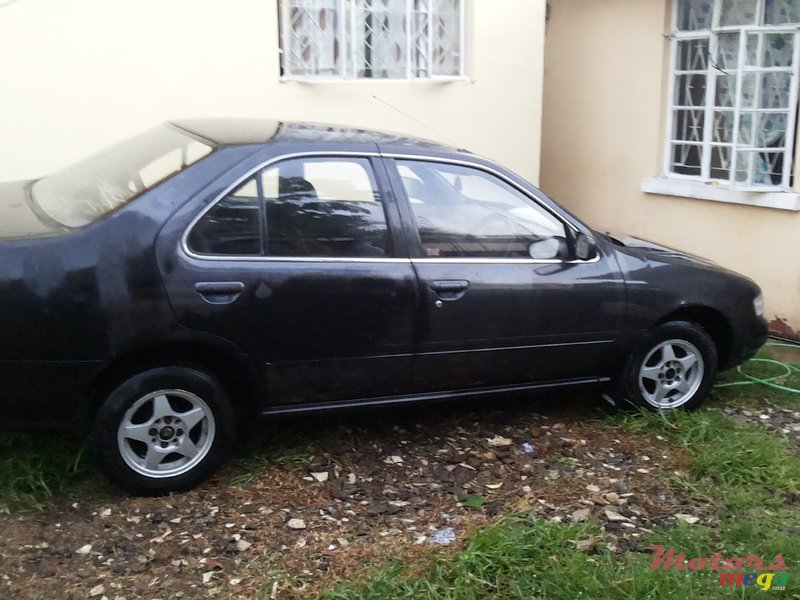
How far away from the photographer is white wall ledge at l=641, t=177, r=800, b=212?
7.00 m

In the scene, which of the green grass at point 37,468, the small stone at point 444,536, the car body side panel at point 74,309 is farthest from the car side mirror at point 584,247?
the green grass at point 37,468

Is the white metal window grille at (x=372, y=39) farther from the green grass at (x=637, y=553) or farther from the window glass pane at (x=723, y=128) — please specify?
the green grass at (x=637, y=553)

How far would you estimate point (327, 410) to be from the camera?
14.0 ft

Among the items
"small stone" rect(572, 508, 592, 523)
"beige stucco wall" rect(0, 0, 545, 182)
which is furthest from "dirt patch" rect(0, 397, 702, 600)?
"beige stucco wall" rect(0, 0, 545, 182)

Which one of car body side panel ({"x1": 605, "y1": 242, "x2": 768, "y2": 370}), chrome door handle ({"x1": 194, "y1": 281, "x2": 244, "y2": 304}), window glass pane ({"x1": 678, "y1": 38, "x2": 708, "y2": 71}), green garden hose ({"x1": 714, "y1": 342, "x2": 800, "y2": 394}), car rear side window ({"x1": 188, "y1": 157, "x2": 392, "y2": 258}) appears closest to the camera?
chrome door handle ({"x1": 194, "y1": 281, "x2": 244, "y2": 304})

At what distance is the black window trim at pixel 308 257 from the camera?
12.6 ft

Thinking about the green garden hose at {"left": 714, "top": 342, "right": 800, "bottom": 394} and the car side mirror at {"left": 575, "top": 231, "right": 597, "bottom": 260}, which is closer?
the car side mirror at {"left": 575, "top": 231, "right": 597, "bottom": 260}

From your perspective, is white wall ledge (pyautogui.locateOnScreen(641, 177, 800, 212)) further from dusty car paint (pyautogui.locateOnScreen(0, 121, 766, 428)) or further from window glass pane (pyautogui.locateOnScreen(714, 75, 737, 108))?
dusty car paint (pyautogui.locateOnScreen(0, 121, 766, 428))

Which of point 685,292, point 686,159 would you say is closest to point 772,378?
point 685,292

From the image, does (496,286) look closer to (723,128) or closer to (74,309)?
(74,309)

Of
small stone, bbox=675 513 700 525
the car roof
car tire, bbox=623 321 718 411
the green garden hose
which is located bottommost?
small stone, bbox=675 513 700 525

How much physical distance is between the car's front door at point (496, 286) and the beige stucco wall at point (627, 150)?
3124 mm

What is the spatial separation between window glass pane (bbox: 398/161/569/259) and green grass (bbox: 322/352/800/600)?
1.39 m

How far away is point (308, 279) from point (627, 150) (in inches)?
208
